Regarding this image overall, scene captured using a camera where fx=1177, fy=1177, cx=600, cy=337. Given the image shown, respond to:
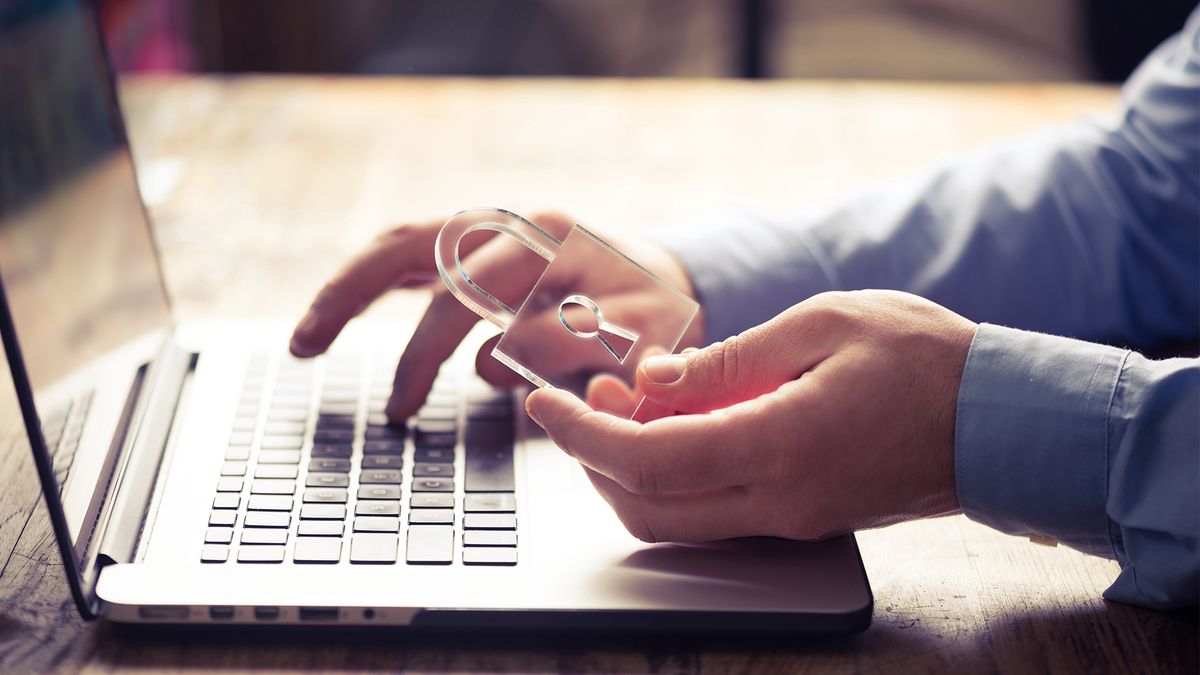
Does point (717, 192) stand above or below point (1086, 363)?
below

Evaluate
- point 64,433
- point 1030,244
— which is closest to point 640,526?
point 64,433

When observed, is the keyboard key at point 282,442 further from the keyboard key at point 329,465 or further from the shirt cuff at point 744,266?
the shirt cuff at point 744,266

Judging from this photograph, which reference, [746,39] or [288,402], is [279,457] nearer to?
[288,402]

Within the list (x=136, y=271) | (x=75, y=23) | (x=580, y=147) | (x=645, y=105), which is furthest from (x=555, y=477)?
(x=645, y=105)

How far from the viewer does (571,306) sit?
2.02 ft

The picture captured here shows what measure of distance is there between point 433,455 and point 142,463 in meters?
0.14

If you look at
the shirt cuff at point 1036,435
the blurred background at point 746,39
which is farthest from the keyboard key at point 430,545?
the blurred background at point 746,39

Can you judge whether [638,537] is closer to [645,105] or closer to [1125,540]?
[1125,540]

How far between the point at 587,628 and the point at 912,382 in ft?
0.55

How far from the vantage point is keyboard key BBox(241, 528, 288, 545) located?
1.66 ft

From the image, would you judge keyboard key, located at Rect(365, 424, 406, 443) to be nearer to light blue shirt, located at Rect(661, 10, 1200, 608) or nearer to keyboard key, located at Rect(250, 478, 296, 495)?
keyboard key, located at Rect(250, 478, 296, 495)

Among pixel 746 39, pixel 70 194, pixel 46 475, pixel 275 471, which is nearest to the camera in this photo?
pixel 46 475

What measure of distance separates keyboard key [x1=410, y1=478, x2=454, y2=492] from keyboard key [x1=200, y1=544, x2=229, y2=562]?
0.09 m

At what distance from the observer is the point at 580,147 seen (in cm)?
105
